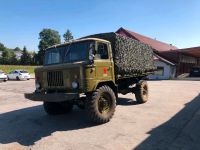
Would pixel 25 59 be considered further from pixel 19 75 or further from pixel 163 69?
pixel 163 69

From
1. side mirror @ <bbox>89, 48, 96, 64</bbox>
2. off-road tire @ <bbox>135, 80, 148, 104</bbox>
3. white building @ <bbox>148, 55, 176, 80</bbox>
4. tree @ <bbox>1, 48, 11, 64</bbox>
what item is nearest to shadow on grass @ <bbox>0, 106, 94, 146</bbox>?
side mirror @ <bbox>89, 48, 96, 64</bbox>

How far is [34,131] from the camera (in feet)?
23.9

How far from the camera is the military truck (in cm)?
743

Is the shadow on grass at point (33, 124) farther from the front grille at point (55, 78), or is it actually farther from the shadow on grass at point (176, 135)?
the shadow on grass at point (176, 135)

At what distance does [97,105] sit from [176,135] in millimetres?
2473

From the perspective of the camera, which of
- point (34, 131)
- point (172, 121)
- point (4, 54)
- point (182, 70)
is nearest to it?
point (34, 131)

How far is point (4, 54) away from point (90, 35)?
11214cm

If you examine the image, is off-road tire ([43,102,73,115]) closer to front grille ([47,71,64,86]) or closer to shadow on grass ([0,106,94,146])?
shadow on grass ([0,106,94,146])

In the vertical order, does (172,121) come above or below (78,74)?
below

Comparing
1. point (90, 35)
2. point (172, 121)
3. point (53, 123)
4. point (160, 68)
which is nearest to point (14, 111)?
point (53, 123)

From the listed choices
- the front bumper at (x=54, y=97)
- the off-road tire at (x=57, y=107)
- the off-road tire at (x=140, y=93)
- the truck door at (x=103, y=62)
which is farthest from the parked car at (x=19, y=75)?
the truck door at (x=103, y=62)

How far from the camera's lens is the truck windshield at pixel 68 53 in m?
7.92

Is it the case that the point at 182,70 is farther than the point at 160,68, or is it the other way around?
the point at 182,70

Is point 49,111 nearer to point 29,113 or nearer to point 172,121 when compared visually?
point 29,113
